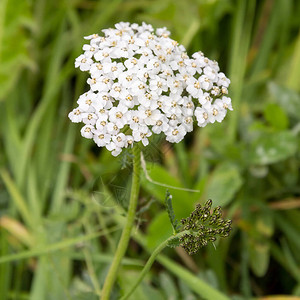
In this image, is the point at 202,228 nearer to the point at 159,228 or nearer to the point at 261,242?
the point at 159,228

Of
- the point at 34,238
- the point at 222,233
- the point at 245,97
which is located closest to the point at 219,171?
the point at 245,97

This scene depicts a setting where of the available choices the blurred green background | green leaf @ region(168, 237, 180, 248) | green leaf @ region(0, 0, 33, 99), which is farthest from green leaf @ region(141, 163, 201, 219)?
green leaf @ region(0, 0, 33, 99)

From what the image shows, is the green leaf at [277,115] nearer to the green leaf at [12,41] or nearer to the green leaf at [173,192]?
the green leaf at [173,192]

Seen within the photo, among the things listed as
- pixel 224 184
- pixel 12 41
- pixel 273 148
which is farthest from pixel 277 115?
pixel 12 41

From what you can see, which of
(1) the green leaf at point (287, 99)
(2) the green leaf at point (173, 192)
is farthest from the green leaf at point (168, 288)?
(1) the green leaf at point (287, 99)

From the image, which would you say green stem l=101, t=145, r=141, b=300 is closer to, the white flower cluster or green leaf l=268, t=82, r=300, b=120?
the white flower cluster
